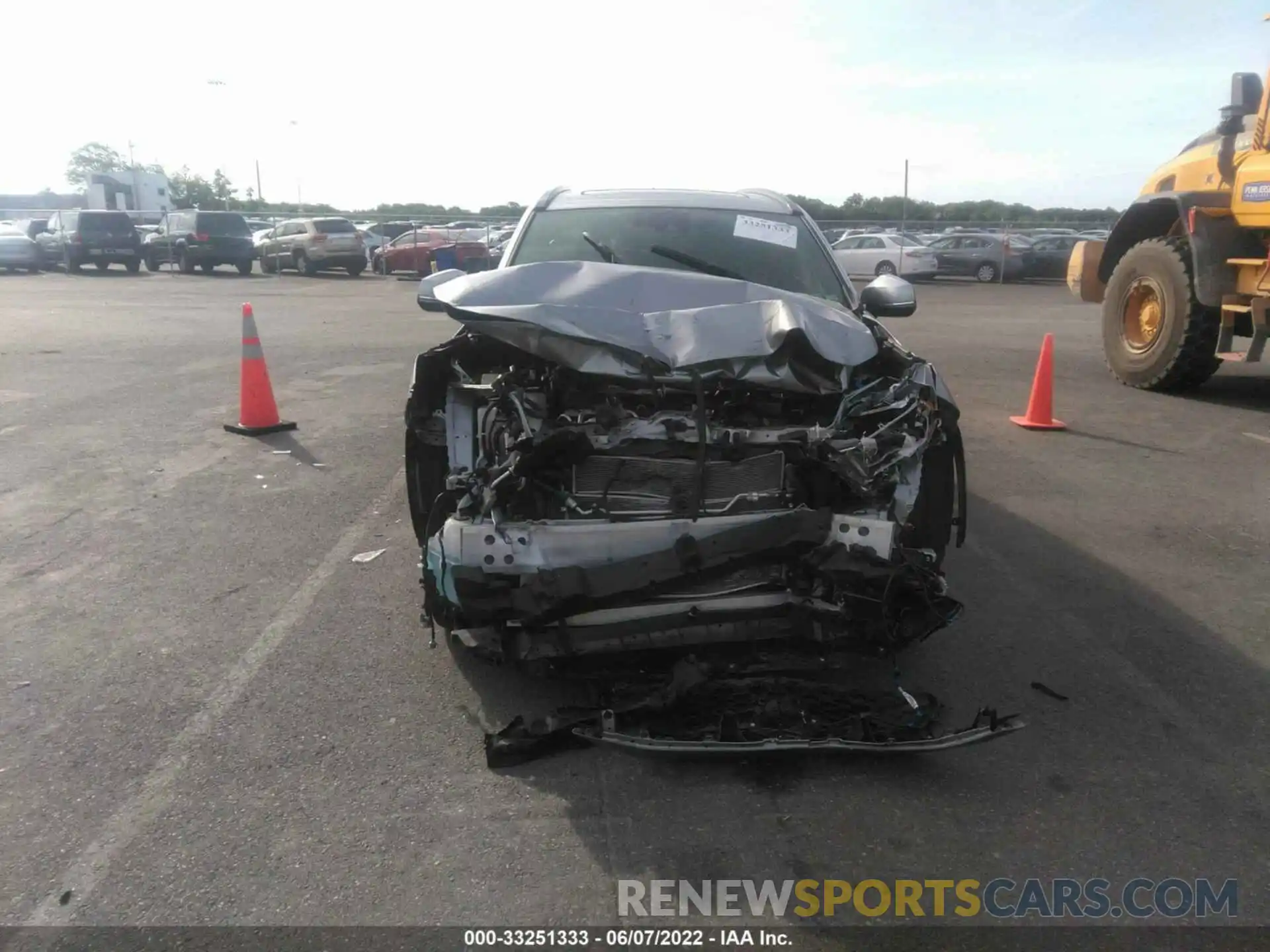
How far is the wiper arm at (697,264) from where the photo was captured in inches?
199

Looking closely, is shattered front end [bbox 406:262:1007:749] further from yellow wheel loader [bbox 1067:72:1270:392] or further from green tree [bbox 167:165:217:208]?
green tree [bbox 167:165:217:208]

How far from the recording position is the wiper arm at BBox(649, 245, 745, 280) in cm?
504

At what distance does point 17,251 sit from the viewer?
2977 cm

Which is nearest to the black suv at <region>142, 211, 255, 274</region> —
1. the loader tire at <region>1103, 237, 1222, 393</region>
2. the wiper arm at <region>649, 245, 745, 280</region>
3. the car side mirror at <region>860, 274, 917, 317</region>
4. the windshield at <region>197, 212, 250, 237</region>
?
the windshield at <region>197, 212, 250, 237</region>

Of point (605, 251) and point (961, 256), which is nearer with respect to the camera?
point (605, 251)

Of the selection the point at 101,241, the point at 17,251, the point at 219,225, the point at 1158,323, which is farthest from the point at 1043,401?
the point at 17,251

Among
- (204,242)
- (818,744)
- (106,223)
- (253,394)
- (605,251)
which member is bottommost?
(818,744)

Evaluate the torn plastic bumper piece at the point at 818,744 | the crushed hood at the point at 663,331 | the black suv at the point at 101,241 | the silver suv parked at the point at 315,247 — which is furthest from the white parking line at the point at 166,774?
the black suv at the point at 101,241

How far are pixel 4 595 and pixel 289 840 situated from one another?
8.89 ft

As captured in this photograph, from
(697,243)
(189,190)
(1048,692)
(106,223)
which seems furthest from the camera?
(189,190)

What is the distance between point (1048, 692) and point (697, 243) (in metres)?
2.83

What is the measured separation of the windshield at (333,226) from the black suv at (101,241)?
225 inches

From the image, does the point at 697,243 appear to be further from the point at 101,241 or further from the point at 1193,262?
the point at 101,241

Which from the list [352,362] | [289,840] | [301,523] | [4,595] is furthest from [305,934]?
[352,362]
